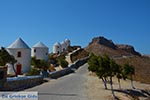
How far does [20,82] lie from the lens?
2627 cm

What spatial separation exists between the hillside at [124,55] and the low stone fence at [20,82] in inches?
871

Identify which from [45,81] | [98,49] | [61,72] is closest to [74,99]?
[45,81]

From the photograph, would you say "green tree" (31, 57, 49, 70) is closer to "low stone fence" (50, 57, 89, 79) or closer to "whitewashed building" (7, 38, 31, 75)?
"whitewashed building" (7, 38, 31, 75)

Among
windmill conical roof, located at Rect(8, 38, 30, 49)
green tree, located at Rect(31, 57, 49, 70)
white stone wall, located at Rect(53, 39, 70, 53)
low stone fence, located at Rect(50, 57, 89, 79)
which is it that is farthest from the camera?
white stone wall, located at Rect(53, 39, 70, 53)

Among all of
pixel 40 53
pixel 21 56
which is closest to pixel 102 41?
pixel 40 53

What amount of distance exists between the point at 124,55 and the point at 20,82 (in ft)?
196

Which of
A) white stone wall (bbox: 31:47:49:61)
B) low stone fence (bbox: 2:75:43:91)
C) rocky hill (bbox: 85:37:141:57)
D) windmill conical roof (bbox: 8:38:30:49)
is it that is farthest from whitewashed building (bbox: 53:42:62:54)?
low stone fence (bbox: 2:75:43:91)

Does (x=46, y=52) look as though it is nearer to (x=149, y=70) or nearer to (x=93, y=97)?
(x=149, y=70)

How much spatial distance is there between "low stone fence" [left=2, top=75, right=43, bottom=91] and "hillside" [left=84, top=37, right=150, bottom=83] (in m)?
22.1

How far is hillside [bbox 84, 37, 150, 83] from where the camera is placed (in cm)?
5269

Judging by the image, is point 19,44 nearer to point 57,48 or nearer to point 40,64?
point 40,64

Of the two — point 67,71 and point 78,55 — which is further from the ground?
point 78,55

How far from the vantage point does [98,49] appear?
283 ft

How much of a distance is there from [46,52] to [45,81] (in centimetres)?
1812
